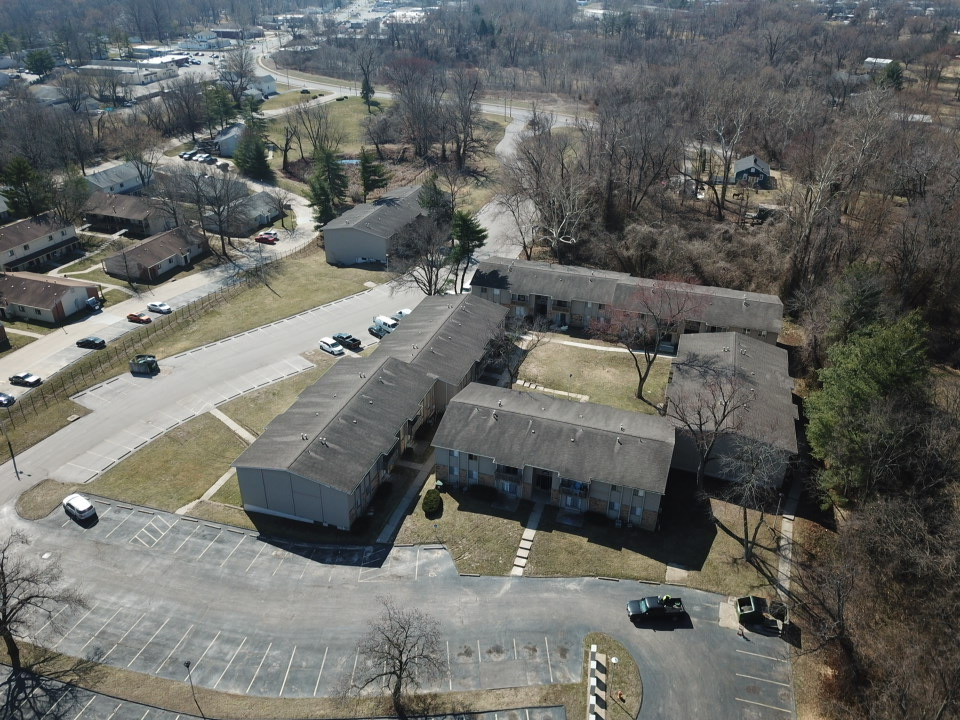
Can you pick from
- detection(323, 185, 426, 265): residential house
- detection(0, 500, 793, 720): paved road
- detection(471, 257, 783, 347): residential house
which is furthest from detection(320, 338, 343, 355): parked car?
detection(0, 500, 793, 720): paved road

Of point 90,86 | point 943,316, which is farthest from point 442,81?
point 943,316

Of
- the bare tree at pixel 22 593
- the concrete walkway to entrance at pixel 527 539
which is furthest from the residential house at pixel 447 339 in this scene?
the bare tree at pixel 22 593

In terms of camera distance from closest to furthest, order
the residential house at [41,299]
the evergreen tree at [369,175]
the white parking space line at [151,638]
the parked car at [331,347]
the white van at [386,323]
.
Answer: the white parking space line at [151,638]
the parked car at [331,347]
the white van at [386,323]
the residential house at [41,299]
the evergreen tree at [369,175]

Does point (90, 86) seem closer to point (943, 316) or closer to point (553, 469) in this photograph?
point (553, 469)

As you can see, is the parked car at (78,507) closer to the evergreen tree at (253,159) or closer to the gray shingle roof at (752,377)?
the gray shingle roof at (752,377)

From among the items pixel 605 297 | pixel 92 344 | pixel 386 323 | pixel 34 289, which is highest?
pixel 605 297

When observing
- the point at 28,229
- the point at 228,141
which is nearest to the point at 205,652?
the point at 28,229

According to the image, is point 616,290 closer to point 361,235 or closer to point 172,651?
point 361,235
